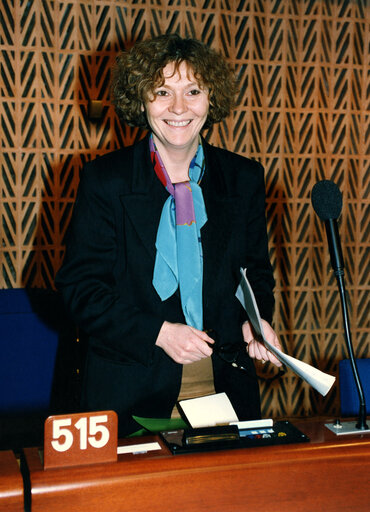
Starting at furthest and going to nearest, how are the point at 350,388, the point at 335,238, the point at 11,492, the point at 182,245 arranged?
1. the point at 350,388
2. the point at 182,245
3. the point at 335,238
4. the point at 11,492

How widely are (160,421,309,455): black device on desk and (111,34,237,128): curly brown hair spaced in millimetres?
930

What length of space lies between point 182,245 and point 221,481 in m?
0.76

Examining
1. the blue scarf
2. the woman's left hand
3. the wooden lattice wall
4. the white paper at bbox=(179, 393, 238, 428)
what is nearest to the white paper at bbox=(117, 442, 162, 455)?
the white paper at bbox=(179, 393, 238, 428)

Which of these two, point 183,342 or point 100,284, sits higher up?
point 100,284

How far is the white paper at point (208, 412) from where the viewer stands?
53.6 inches

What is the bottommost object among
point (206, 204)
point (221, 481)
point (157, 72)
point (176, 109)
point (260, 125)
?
point (221, 481)

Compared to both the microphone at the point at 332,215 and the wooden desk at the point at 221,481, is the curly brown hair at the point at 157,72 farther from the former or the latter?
the wooden desk at the point at 221,481

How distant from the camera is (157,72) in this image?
1723mm

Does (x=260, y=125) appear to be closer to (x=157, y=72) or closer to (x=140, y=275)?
(x=157, y=72)

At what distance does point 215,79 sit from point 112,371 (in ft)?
2.82

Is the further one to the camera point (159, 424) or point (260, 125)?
point (260, 125)

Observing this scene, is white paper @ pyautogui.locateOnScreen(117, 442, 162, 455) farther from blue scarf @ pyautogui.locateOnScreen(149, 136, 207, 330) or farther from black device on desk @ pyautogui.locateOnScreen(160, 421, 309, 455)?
blue scarf @ pyautogui.locateOnScreen(149, 136, 207, 330)

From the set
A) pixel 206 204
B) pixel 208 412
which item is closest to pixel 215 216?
pixel 206 204

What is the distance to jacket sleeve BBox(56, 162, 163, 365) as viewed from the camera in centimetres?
162
